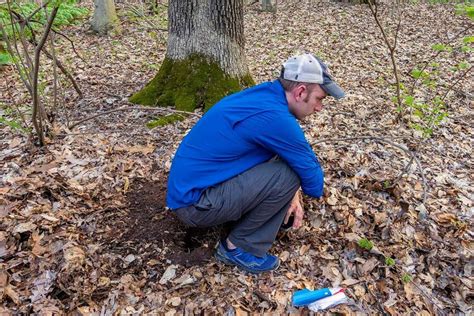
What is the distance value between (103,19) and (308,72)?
7.92m

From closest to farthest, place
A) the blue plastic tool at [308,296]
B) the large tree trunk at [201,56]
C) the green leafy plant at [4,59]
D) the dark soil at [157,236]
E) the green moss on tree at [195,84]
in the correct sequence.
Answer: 1. the blue plastic tool at [308,296]
2. the dark soil at [157,236]
3. the large tree trunk at [201,56]
4. the green moss on tree at [195,84]
5. the green leafy plant at [4,59]

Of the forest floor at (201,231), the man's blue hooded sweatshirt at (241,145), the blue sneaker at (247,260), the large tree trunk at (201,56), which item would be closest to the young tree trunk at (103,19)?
the forest floor at (201,231)

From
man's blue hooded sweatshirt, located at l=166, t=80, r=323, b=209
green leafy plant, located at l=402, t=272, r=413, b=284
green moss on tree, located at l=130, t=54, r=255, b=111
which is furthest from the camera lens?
green moss on tree, located at l=130, t=54, r=255, b=111

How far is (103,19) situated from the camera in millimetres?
9031

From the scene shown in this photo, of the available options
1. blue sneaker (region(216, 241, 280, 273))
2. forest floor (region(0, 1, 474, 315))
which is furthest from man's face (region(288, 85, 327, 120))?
blue sneaker (region(216, 241, 280, 273))

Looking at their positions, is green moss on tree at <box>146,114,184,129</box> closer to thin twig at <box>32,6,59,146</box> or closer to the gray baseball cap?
thin twig at <box>32,6,59,146</box>

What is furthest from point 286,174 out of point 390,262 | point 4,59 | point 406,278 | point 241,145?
point 4,59

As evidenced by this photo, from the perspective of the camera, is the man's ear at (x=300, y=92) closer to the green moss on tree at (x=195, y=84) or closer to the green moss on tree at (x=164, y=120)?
the green moss on tree at (x=195, y=84)

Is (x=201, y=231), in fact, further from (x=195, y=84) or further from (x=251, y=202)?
(x=195, y=84)

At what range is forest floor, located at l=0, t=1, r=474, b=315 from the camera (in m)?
2.64

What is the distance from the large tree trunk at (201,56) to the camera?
14.3 ft

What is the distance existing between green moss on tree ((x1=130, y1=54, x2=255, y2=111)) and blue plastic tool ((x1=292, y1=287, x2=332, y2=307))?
2524 mm

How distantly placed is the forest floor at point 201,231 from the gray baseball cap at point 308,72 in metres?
0.99

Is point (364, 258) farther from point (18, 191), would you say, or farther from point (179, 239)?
point (18, 191)
